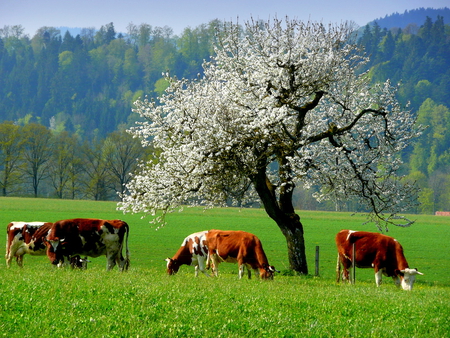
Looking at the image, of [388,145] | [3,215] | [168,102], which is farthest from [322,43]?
[3,215]

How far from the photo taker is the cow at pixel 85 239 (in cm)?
2030

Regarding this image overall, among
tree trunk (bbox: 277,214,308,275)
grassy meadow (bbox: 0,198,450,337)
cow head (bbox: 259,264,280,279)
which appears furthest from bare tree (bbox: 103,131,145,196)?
grassy meadow (bbox: 0,198,450,337)

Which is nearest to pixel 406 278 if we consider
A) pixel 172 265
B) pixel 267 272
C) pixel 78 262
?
pixel 267 272

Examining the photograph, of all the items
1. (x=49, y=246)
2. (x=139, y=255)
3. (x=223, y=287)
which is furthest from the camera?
(x=139, y=255)

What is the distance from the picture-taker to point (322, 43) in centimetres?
2511

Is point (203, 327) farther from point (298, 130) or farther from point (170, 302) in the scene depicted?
point (298, 130)

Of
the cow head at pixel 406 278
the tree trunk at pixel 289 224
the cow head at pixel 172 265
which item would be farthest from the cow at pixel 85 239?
the cow head at pixel 406 278

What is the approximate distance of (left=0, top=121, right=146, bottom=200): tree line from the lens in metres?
103

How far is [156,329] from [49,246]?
11.7 metres

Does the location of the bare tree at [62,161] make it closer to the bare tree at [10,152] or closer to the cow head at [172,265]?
the bare tree at [10,152]

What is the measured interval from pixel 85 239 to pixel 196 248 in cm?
465

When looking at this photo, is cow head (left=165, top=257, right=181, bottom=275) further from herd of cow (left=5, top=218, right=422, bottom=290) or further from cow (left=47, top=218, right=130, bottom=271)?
cow (left=47, top=218, right=130, bottom=271)

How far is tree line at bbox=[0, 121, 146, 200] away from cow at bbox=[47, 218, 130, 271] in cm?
8227

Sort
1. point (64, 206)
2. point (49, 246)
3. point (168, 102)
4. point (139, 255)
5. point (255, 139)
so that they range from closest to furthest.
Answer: point (49, 246) < point (255, 139) < point (168, 102) < point (139, 255) < point (64, 206)
